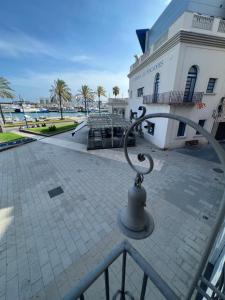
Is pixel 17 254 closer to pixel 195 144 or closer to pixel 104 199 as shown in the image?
pixel 104 199

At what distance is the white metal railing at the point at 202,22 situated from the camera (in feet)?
29.6

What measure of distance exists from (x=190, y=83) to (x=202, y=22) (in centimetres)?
357

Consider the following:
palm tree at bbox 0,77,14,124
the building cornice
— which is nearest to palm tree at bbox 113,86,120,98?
palm tree at bbox 0,77,14,124

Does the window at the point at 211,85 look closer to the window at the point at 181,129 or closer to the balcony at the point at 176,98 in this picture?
the balcony at the point at 176,98

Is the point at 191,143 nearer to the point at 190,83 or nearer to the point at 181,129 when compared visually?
the point at 181,129

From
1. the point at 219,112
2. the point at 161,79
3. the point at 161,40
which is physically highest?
the point at 161,40

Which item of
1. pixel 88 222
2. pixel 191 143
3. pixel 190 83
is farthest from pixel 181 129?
pixel 88 222

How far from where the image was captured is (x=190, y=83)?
10734 mm

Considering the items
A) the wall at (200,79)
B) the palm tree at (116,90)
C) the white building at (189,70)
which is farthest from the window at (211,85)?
the palm tree at (116,90)

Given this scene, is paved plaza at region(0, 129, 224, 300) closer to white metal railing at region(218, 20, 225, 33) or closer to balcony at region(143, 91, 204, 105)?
balcony at region(143, 91, 204, 105)

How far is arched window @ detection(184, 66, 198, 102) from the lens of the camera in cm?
1048

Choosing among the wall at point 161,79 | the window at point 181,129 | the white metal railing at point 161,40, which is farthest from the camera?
the window at point 181,129

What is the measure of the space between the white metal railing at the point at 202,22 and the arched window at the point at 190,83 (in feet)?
7.59

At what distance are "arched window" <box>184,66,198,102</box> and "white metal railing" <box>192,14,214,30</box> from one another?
2.31m
